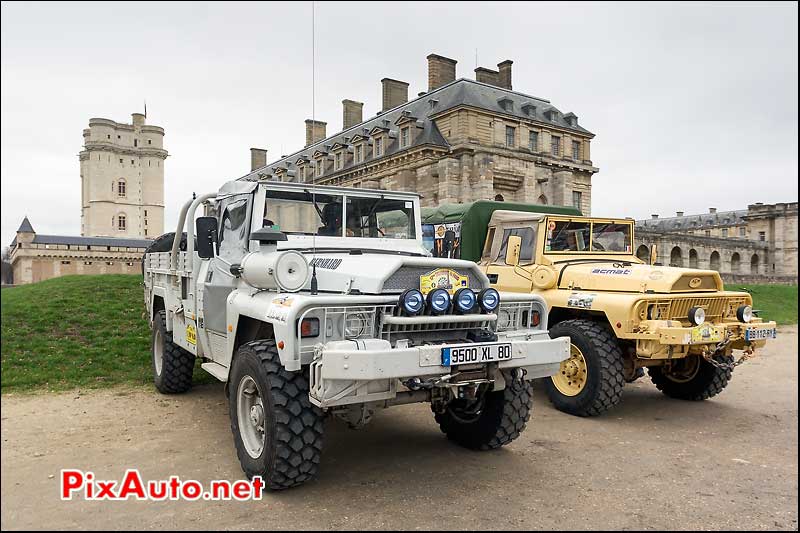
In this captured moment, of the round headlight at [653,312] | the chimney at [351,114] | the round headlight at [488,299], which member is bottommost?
the round headlight at [653,312]

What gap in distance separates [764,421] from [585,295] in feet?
7.57

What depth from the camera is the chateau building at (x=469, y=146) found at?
39469 mm

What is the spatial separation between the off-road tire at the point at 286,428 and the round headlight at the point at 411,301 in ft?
2.84

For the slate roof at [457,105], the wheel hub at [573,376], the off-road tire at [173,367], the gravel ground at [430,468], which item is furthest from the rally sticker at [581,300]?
the slate roof at [457,105]

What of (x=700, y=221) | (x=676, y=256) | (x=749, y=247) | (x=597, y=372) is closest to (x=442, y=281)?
(x=597, y=372)

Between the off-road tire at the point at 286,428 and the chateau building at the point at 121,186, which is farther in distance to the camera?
the chateau building at the point at 121,186

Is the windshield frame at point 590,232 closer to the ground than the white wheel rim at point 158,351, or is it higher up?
higher up

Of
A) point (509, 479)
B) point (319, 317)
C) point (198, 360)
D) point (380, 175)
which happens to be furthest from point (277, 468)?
point (380, 175)

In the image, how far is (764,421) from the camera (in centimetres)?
664

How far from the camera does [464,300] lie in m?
4.49

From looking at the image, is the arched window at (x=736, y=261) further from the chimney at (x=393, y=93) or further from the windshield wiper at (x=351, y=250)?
the windshield wiper at (x=351, y=250)

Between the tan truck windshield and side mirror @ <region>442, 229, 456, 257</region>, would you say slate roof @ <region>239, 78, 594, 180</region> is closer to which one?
the tan truck windshield

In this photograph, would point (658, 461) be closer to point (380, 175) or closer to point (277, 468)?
point (277, 468)

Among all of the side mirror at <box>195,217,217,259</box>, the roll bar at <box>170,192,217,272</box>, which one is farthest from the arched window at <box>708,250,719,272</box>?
the side mirror at <box>195,217,217,259</box>
